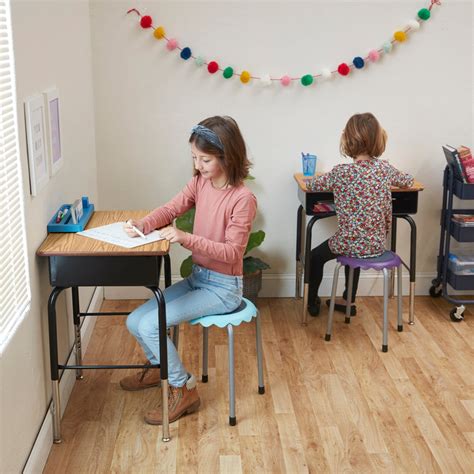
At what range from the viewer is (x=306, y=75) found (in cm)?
412

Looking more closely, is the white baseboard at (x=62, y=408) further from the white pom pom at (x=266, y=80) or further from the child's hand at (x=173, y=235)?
the white pom pom at (x=266, y=80)

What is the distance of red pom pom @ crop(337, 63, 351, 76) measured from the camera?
13.5 feet

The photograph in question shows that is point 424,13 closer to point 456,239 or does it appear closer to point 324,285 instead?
point 456,239

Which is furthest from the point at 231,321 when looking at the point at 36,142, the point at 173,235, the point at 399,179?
the point at 399,179

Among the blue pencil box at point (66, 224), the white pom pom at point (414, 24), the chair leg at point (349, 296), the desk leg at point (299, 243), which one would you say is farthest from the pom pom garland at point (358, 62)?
the blue pencil box at point (66, 224)

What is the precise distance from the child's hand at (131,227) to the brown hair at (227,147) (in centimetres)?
37

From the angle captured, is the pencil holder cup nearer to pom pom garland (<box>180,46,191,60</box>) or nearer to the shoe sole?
pom pom garland (<box>180,46,191,60</box>)

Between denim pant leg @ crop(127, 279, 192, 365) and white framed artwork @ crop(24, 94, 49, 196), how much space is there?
0.60 metres

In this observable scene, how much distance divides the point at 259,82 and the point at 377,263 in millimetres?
1152

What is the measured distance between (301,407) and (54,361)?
991 millimetres

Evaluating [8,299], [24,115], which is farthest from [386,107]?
[8,299]

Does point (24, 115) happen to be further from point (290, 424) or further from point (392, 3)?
point (392, 3)

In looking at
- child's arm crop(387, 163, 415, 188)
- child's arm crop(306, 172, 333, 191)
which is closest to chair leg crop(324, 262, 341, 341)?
child's arm crop(306, 172, 333, 191)

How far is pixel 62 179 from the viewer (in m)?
3.28
